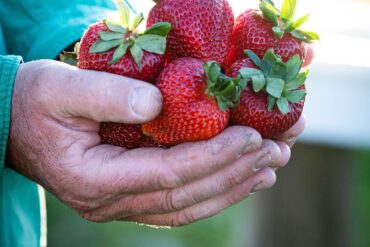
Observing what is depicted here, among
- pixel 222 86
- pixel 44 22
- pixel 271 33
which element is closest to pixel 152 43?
pixel 222 86

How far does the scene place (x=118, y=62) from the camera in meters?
1.23

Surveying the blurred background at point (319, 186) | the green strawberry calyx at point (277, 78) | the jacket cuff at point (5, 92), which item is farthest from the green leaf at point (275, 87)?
the blurred background at point (319, 186)

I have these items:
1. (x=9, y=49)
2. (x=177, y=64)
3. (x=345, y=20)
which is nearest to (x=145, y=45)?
(x=177, y=64)

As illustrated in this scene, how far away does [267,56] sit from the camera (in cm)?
126

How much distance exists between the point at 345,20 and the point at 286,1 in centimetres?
207

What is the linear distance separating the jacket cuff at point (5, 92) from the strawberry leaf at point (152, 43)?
0.26m

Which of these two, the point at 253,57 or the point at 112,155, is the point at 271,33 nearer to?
the point at 253,57

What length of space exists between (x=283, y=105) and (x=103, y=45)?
35 cm

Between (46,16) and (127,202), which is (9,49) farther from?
(127,202)

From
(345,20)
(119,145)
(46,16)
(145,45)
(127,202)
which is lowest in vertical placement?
(345,20)

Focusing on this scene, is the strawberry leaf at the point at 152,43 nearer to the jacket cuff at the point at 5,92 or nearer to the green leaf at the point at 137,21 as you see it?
the green leaf at the point at 137,21

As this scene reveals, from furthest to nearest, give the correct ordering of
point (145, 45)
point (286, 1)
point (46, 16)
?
1. point (46, 16)
2. point (286, 1)
3. point (145, 45)

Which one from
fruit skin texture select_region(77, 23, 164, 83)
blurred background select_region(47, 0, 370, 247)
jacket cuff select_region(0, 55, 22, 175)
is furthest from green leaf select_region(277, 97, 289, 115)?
blurred background select_region(47, 0, 370, 247)

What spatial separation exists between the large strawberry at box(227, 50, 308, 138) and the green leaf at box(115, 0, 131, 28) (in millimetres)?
211
